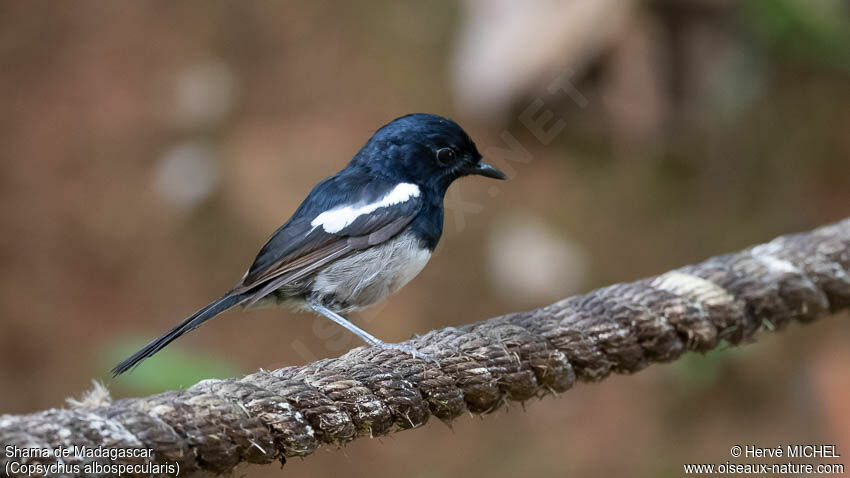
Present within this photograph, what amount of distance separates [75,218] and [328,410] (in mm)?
5027

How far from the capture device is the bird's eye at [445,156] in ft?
9.87

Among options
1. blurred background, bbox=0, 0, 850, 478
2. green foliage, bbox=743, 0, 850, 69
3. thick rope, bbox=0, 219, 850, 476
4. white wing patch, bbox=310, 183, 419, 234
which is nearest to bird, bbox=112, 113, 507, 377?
white wing patch, bbox=310, 183, 419, 234

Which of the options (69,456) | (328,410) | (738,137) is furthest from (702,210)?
(69,456)

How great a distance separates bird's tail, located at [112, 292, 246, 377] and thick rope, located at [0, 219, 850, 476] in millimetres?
448

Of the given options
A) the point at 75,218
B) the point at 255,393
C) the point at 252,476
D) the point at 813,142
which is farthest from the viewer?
A: the point at 75,218

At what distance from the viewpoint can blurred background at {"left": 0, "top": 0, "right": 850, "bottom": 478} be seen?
5.40m

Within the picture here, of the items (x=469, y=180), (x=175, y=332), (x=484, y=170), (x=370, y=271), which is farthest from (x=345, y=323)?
(x=469, y=180)

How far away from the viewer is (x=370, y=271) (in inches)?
113

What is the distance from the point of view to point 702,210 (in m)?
5.97

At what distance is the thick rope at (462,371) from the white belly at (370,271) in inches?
18.9

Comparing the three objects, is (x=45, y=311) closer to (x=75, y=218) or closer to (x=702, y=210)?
(x=75, y=218)

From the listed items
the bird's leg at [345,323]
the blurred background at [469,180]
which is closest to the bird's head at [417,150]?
the bird's leg at [345,323]

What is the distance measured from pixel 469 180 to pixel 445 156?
322cm

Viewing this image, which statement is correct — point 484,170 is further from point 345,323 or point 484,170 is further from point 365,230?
point 345,323
